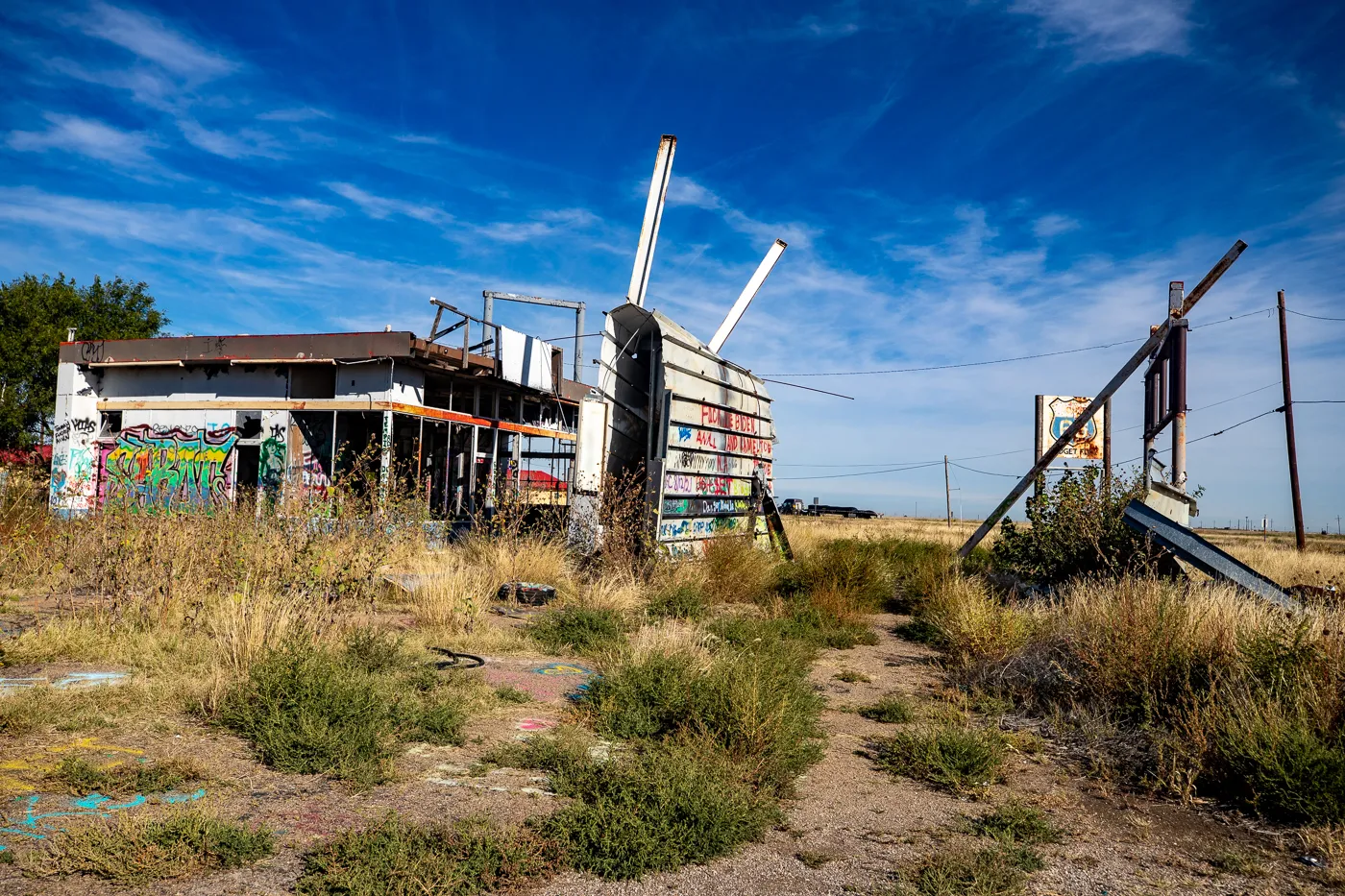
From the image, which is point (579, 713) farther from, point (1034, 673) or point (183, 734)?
point (1034, 673)

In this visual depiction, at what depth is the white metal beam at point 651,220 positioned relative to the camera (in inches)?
564

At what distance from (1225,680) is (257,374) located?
66.8 feet

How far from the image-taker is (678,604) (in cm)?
1006

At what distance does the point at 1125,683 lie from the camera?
6.24 meters

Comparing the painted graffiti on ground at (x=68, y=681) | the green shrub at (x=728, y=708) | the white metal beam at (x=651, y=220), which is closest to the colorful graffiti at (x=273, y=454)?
the white metal beam at (x=651, y=220)

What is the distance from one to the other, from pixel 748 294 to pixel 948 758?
43.9ft

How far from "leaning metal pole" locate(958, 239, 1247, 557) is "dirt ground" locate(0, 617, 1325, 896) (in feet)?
26.0

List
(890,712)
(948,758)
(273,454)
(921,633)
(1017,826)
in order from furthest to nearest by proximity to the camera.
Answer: (273,454), (921,633), (890,712), (948,758), (1017,826)

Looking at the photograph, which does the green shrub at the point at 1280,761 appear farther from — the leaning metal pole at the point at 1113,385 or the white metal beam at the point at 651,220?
the white metal beam at the point at 651,220

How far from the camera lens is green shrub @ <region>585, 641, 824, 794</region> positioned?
508 cm

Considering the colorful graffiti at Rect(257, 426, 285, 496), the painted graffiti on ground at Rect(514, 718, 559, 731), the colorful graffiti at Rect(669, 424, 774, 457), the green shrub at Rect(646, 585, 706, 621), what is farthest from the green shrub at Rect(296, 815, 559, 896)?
the colorful graffiti at Rect(257, 426, 285, 496)

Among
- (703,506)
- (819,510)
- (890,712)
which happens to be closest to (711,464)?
(703,506)

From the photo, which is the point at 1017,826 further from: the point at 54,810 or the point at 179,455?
the point at 179,455

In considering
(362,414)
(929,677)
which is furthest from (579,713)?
(362,414)
